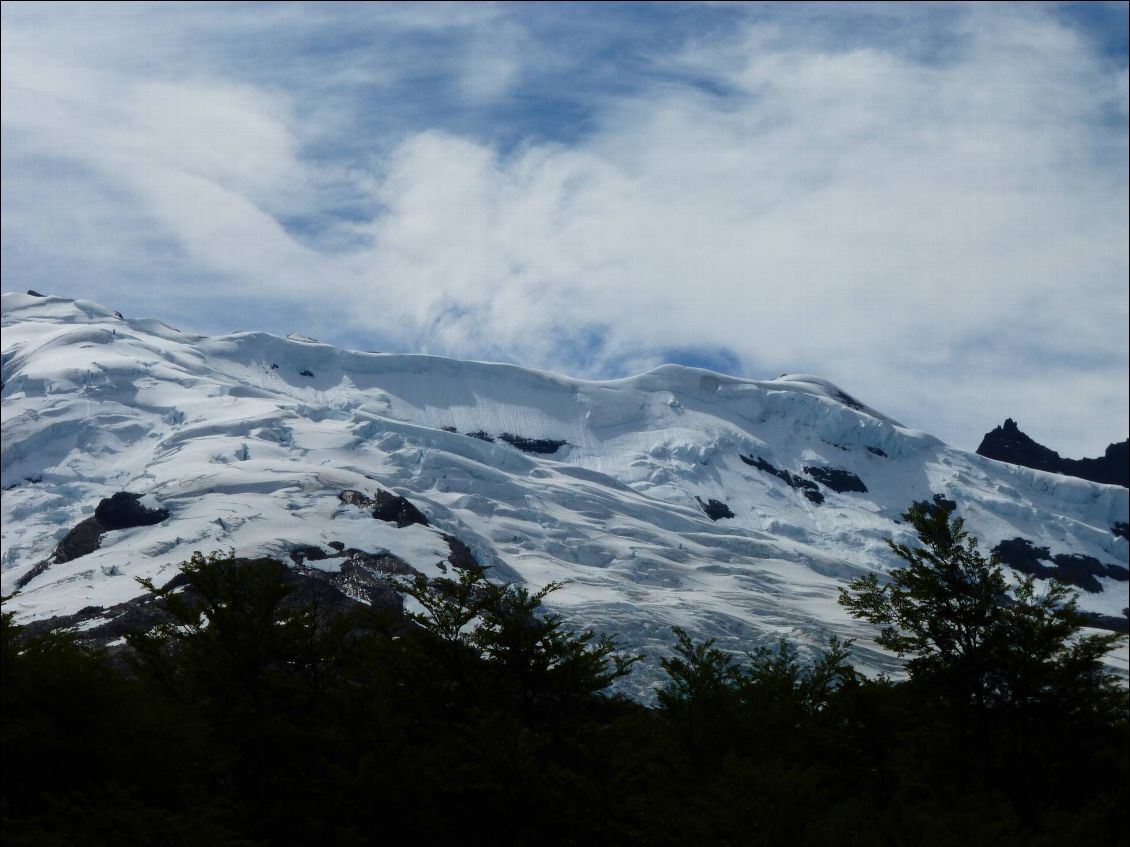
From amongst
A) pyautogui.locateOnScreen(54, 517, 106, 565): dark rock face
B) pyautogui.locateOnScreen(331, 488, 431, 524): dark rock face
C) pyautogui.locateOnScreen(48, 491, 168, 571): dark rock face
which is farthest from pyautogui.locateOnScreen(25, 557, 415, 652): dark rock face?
pyautogui.locateOnScreen(54, 517, 106, 565): dark rock face

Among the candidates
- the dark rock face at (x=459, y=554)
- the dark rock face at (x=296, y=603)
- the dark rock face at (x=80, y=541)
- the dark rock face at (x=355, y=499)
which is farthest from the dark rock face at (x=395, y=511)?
the dark rock face at (x=80, y=541)

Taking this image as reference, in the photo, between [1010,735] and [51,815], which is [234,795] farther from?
[1010,735]

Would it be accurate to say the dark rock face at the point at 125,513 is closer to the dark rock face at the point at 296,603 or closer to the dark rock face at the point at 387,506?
the dark rock face at the point at 387,506

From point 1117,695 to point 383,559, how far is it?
133m

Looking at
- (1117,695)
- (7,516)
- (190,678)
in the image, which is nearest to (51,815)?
(190,678)

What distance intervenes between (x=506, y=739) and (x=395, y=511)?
152 metres

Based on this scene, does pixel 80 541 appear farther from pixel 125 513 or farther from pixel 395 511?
pixel 395 511

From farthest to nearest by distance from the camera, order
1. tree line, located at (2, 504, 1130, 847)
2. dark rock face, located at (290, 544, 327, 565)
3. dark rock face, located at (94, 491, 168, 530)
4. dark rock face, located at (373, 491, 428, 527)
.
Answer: dark rock face, located at (373, 491, 428, 527)
dark rock face, located at (94, 491, 168, 530)
dark rock face, located at (290, 544, 327, 565)
tree line, located at (2, 504, 1130, 847)

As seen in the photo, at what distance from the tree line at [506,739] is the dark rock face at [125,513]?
14221cm

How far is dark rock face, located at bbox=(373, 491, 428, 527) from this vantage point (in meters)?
176

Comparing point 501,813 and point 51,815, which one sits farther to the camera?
point 501,813

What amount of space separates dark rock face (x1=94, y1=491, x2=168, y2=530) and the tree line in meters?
142

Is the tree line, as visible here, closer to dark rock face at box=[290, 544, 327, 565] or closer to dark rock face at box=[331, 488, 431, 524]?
dark rock face at box=[290, 544, 327, 565]

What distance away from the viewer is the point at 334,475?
18625cm
